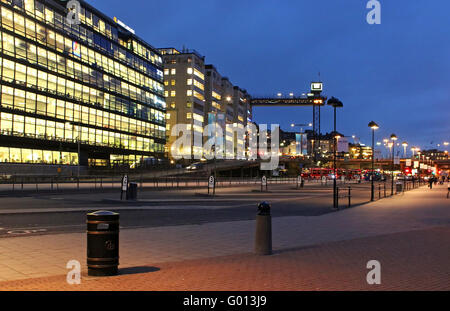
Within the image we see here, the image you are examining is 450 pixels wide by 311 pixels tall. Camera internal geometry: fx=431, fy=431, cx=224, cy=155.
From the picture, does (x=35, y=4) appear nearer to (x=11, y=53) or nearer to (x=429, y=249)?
(x=11, y=53)

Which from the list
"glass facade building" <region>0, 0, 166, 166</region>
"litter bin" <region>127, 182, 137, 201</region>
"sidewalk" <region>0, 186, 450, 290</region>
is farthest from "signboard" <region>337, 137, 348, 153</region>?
"glass facade building" <region>0, 0, 166, 166</region>

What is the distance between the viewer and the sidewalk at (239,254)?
6.91 m

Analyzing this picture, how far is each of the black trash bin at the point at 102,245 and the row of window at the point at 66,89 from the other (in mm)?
59071

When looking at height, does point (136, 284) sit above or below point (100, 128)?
below

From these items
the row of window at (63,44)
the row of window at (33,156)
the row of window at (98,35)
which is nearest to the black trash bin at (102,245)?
the row of window at (33,156)

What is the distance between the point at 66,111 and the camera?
70.9 metres

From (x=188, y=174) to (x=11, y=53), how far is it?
31.6 m

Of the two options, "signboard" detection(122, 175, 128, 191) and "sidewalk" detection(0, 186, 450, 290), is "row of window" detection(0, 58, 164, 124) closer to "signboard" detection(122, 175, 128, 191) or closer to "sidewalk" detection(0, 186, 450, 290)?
"signboard" detection(122, 175, 128, 191)

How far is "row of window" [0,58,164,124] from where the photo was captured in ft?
196

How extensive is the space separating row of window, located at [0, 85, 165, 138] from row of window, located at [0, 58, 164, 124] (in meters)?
0.90

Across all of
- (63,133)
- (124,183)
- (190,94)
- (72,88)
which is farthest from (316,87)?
(124,183)

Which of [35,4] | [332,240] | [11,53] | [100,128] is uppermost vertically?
[35,4]
